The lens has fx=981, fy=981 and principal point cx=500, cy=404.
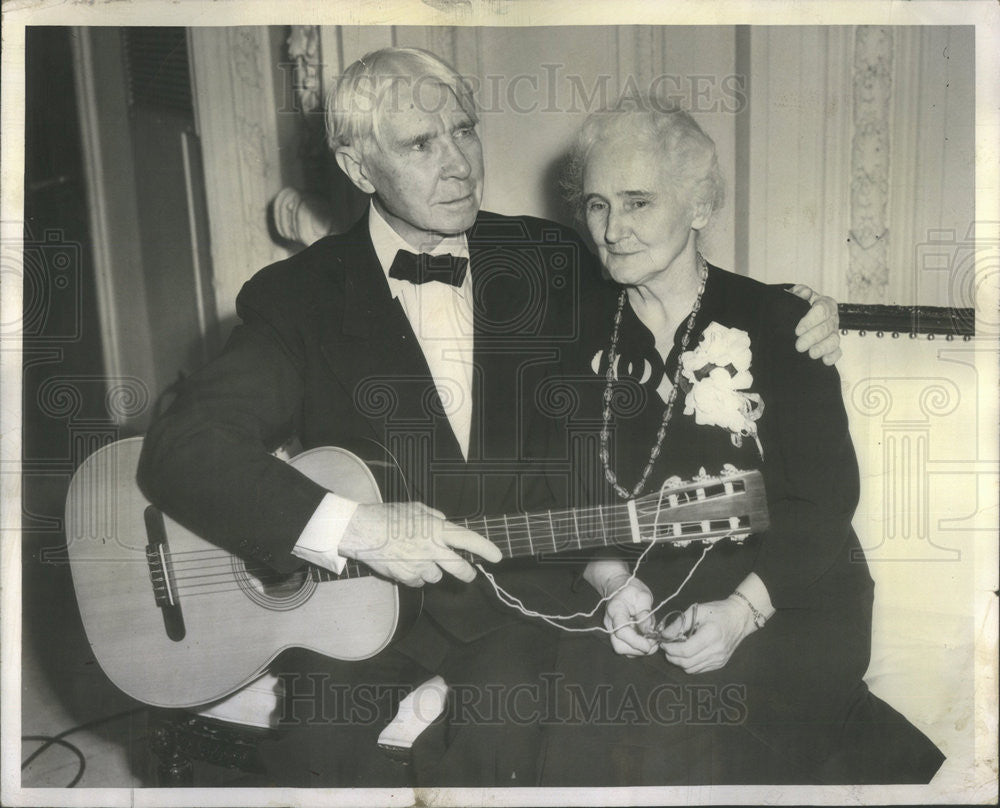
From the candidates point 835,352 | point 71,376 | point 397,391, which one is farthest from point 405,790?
point 835,352

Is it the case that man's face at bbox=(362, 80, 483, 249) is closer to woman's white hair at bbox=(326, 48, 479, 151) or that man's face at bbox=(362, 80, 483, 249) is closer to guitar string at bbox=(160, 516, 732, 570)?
woman's white hair at bbox=(326, 48, 479, 151)

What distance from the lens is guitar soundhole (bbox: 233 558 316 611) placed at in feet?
6.81

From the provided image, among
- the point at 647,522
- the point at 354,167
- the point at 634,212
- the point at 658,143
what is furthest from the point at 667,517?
the point at 354,167

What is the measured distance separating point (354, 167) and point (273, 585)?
0.93 meters

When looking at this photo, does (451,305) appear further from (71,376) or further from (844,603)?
(844,603)

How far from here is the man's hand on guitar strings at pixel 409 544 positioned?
6.81 feet

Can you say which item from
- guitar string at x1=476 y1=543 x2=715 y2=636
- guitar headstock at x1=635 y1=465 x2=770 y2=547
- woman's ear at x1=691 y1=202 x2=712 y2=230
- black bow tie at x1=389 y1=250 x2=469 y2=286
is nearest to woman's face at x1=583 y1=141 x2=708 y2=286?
woman's ear at x1=691 y1=202 x2=712 y2=230

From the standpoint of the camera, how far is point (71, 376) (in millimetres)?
2236

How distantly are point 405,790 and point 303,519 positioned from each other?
2.20 feet

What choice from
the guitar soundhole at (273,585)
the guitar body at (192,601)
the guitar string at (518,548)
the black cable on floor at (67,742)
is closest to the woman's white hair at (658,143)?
the guitar string at (518,548)

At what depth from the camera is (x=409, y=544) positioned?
6.86 ft

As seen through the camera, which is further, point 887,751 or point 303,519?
point 887,751

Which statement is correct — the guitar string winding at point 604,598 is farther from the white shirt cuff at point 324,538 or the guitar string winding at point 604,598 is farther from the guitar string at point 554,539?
the white shirt cuff at point 324,538

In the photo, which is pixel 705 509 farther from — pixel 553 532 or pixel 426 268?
pixel 426 268
